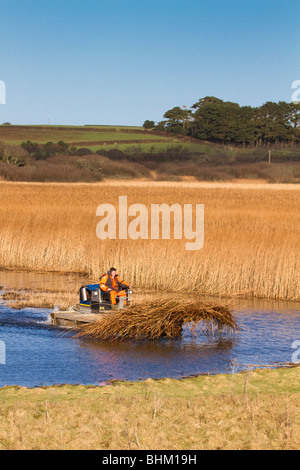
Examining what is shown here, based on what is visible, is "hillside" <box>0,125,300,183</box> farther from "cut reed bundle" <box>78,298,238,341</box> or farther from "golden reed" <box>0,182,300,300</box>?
"cut reed bundle" <box>78,298,238,341</box>

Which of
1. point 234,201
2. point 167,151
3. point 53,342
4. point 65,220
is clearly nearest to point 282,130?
point 167,151

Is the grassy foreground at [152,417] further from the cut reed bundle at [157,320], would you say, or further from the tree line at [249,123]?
the tree line at [249,123]

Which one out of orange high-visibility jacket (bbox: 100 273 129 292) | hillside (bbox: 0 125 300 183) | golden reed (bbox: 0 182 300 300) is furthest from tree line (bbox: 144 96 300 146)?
orange high-visibility jacket (bbox: 100 273 129 292)

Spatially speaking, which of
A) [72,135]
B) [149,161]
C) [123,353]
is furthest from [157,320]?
[72,135]

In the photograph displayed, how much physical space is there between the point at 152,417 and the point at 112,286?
6.92 metres

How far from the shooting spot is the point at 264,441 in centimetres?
684

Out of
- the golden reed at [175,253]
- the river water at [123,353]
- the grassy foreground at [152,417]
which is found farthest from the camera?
the golden reed at [175,253]

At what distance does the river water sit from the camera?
34.8 feet

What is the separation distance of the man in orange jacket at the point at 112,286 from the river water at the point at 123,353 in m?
1.18

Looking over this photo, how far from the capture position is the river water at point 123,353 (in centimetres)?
1059

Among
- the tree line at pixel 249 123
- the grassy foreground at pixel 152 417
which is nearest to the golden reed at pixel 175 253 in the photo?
the grassy foreground at pixel 152 417

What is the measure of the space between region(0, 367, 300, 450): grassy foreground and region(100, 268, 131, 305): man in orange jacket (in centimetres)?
473
